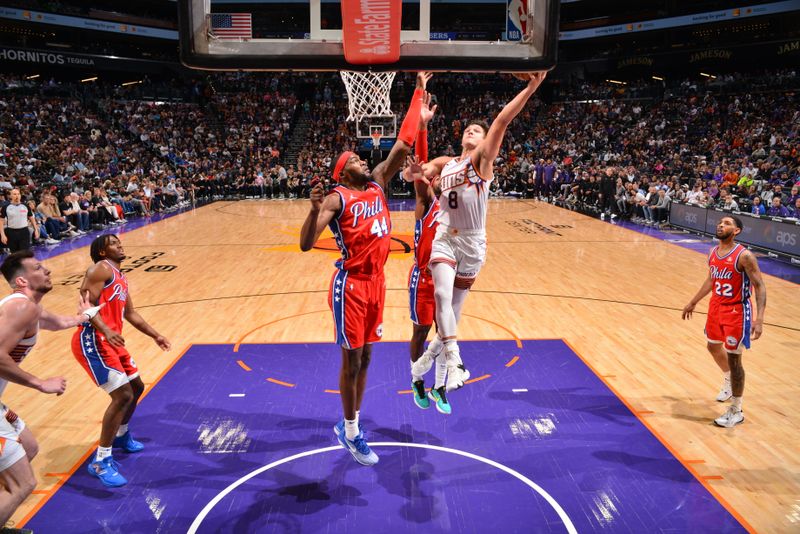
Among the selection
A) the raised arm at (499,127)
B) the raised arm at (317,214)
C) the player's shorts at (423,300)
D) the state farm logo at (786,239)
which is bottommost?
the state farm logo at (786,239)

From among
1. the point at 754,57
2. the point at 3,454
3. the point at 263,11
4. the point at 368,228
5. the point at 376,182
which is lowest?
the point at 3,454

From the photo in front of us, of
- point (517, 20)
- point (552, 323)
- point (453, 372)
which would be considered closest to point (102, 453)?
point (453, 372)

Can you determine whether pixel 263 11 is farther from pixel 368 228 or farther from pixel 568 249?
pixel 568 249

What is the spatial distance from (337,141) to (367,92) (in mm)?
16950

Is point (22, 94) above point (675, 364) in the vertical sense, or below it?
above

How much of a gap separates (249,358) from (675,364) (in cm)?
481

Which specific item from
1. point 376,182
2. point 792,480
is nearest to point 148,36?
point 376,182

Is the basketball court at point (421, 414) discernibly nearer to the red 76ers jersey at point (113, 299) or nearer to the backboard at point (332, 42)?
the backboard at point (332, 42)

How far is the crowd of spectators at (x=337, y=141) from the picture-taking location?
18.6m

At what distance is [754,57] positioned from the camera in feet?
90.9

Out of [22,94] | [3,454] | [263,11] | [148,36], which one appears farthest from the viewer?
[148,36]

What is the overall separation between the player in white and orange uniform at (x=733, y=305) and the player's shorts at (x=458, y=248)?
231cm

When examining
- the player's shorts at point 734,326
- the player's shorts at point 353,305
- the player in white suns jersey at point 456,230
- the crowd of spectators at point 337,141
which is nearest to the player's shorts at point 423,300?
the player in white suns jersey at point 456,230

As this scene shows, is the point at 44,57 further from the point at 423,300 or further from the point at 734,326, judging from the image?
the point at 734,326
